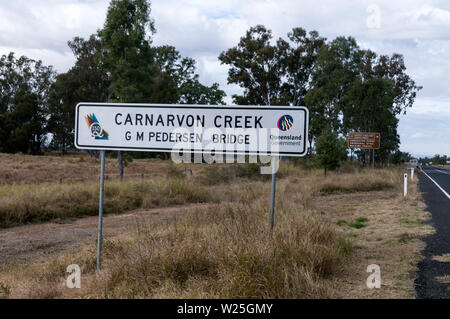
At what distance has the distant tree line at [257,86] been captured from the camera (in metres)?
44.8

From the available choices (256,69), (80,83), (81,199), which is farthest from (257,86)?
(81,199)

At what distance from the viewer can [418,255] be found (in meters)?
6.62

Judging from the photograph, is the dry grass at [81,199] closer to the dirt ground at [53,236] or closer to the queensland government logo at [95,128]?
the dirt ground at [53,236]

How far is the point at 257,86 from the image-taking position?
4475 cm

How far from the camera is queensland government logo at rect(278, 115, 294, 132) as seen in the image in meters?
5.30

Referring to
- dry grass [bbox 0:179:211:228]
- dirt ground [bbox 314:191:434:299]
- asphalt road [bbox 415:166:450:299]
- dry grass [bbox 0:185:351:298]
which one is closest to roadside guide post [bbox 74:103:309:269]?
dry grass [bbox 0:185:351:298]

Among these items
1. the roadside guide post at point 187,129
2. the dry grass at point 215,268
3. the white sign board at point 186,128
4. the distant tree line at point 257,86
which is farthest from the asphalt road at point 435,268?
the distant tree line at point 257,86

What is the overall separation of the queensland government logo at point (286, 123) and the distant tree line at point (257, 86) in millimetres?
29573

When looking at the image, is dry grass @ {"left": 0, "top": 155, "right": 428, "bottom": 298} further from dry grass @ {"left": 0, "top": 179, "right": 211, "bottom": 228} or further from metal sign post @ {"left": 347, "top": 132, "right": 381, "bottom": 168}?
metal sign post @ {"left": 347, "top": 132, "right": 381, "bottom": 168}

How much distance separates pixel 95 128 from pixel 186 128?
1.16 m

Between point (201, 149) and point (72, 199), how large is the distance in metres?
9.46

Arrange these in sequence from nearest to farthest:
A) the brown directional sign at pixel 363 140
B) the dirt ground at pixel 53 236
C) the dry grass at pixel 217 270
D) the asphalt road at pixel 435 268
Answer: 1. the dry grass at pixel 217 270
2. the asphalt road at pixel 435 268
3. the dirt ground at pixel 53 236
4. the brown directional sign at pixel 363 140

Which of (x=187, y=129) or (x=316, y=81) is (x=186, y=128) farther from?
(x=316, y=81)
